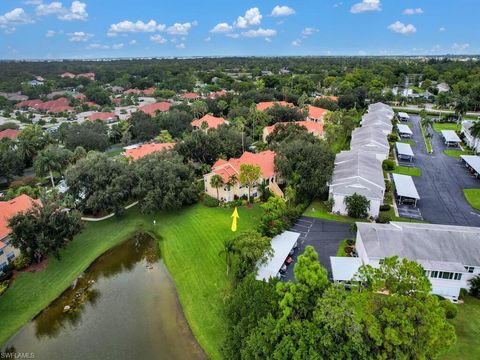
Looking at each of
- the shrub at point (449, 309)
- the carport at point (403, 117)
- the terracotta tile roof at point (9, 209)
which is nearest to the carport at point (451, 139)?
the carport at point (403, 117)

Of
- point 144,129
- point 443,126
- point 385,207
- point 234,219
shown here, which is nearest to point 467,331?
point 385,207

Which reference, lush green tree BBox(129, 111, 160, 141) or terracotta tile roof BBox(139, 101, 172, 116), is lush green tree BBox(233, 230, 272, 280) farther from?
terracotta tile roof BBox(139, 101, 172, 116)

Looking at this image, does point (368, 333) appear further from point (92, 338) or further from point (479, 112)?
point (479, 112)

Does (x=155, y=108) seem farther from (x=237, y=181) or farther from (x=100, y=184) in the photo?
(x=237, y=181)

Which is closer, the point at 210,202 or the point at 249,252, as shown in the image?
the point at 249,252

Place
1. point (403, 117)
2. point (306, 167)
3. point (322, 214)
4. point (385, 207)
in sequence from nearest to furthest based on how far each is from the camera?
1. point (322, 214)
2. point (385, 207)
3. point (306, 167)
4. point (403, 117)

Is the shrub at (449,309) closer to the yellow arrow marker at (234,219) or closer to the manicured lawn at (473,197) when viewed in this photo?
the yellow arrow marker at (234,219)
